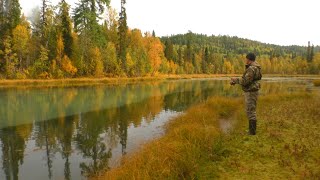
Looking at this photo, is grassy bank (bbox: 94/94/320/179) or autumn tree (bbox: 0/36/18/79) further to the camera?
autumn tree (bbox: 0/36/18/79)

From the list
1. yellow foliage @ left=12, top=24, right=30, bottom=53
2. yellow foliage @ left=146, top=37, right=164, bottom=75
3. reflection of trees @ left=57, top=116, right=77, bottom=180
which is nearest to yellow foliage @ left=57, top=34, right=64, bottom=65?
yellow foliage @ left=12, top=24, right=30, bottom=53

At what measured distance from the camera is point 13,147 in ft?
A: 38.1

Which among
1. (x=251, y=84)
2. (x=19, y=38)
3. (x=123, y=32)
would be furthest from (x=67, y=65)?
(x=251, y=84)

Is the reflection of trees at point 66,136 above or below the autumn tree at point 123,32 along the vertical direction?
below

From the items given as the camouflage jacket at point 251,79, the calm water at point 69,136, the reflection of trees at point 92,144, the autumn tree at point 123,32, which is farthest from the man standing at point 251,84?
the autumn tree at point 123,32

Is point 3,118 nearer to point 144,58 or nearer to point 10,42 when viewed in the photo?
point 10,42

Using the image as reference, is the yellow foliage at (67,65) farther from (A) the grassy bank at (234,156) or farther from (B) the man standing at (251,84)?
(B) the man standing at (251,84)

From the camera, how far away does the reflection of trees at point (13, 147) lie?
9.23 m

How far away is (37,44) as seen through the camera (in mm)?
52656

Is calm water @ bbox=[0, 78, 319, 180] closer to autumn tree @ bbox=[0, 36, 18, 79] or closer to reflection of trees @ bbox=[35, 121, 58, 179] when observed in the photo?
reflection of trees @ bbox=[35, 121, 58, 179]

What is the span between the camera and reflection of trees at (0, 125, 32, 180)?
9234 millimetres

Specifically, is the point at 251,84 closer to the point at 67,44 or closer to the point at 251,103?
the point at 251,103

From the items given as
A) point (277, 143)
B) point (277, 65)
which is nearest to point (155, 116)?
point (277, 143)

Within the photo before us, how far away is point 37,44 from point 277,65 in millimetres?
134190
